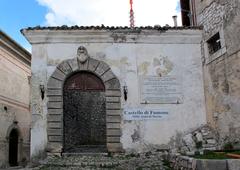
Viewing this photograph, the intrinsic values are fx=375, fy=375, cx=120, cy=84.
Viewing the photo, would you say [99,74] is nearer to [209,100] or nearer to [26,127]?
[209,100]

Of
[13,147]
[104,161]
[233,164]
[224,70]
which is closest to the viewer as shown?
[233,164]

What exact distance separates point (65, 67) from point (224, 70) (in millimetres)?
5707

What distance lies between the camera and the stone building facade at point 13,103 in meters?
15.7

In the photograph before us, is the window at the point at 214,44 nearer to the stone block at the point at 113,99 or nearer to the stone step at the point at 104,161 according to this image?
the stone block at the point at 113,99

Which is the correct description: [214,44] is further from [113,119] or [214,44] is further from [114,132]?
[114,132]

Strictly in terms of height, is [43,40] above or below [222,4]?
below

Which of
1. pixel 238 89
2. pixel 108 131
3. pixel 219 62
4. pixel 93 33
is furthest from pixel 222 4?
pixel 108 131

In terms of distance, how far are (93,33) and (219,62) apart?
498 centimetres

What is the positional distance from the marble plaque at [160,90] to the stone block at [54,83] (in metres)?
2.56

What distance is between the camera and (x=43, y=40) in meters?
11.8

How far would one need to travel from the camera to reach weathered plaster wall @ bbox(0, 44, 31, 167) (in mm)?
15633

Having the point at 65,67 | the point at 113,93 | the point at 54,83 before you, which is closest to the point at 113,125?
the point at 113,93

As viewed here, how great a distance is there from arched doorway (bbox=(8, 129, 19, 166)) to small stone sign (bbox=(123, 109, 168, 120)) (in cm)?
742

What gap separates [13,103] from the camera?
55.4 feet
